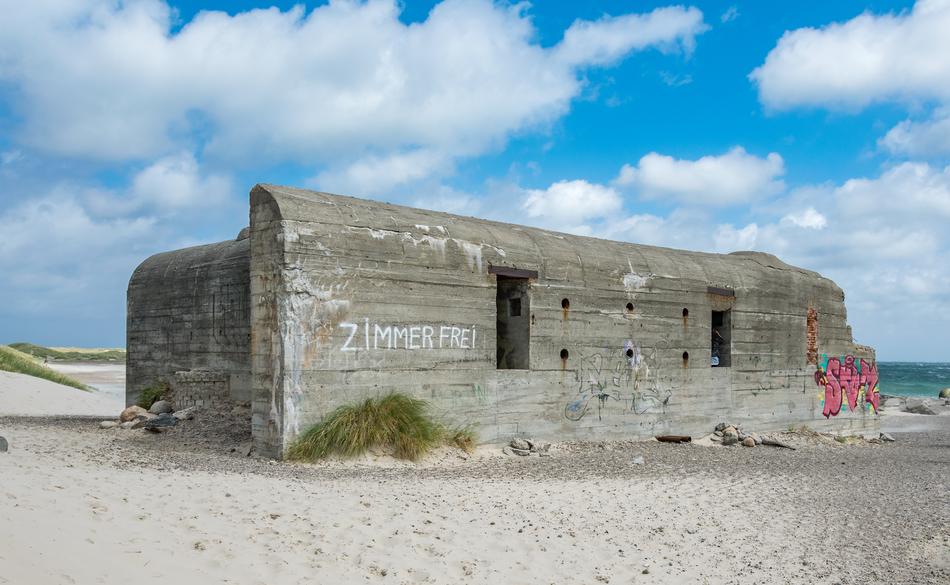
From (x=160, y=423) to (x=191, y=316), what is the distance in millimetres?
2370

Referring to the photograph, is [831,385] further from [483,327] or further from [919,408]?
[919,408]

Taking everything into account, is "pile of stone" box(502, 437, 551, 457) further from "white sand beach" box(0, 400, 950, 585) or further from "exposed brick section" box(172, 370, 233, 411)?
"exposed brick section" box(172, 370, 233, 411)

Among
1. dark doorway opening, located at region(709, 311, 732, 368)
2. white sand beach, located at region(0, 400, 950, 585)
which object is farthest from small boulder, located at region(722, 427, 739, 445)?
white sand beach, located at region(0, 400, 950, 585)

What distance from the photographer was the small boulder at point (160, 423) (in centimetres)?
1030

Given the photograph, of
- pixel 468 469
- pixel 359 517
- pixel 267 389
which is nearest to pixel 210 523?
pixel 359 517

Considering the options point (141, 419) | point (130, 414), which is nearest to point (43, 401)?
point (130, 414)

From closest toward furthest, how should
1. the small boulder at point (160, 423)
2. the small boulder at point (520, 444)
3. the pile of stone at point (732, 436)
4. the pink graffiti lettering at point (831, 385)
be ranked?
1. the small boulder at point (160, 423)
2. the small boulder at point (520, 444)
3. the pile of stone at point (732, 436)
4. the pink graffiti lettering at point (831, 385)

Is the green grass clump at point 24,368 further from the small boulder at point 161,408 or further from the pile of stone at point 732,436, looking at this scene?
the pile of stone at point 732,436

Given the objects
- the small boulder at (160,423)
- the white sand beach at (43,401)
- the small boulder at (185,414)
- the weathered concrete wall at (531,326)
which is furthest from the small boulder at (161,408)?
the white sand beach at (43,401)

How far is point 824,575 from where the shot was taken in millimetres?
5805

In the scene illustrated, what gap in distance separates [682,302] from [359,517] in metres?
8.27

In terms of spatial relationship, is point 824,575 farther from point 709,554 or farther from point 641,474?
point 641,474

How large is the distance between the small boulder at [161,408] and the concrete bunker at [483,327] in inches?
19.7

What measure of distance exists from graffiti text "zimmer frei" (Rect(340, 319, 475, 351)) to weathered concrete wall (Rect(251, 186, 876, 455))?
0.06 feet
